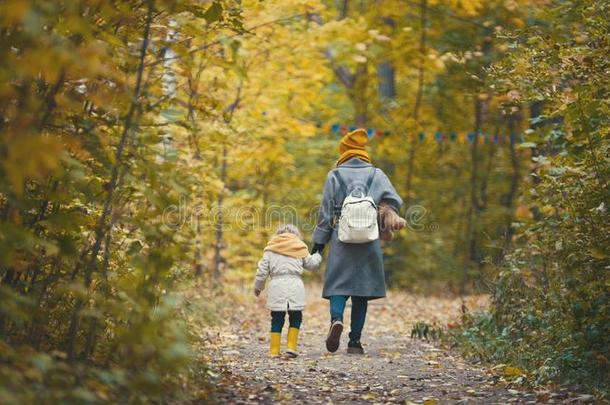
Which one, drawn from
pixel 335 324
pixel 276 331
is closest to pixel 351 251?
pixel 335 324

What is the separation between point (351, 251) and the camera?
25.7 feet

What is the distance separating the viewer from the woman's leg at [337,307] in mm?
7695

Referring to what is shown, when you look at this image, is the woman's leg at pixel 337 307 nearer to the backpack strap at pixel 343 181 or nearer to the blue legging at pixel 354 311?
the blue legging at pixel 354 311

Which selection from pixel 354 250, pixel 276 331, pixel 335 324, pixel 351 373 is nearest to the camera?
pixel 351 373

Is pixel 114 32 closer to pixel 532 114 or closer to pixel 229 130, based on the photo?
pixel 229 130

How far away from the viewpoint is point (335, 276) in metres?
7.82

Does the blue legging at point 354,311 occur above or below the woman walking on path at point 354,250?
below

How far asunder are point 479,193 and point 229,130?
11.6 metres

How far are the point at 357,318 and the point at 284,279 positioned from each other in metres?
0.84

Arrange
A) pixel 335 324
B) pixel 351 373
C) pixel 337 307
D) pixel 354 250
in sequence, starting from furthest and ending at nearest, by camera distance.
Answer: pixel 354 250 < pixel 337 307 < pixel 335 324 < pixel 351 373

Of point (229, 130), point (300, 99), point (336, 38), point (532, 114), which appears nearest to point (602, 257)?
point (229, 130)

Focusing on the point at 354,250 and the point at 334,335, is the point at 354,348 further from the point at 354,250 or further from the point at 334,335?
the point at 354,250

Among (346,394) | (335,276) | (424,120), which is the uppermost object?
(424,120)

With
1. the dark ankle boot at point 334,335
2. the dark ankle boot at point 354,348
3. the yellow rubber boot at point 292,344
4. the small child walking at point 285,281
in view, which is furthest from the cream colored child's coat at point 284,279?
the dark ankle boot at point 354,348
